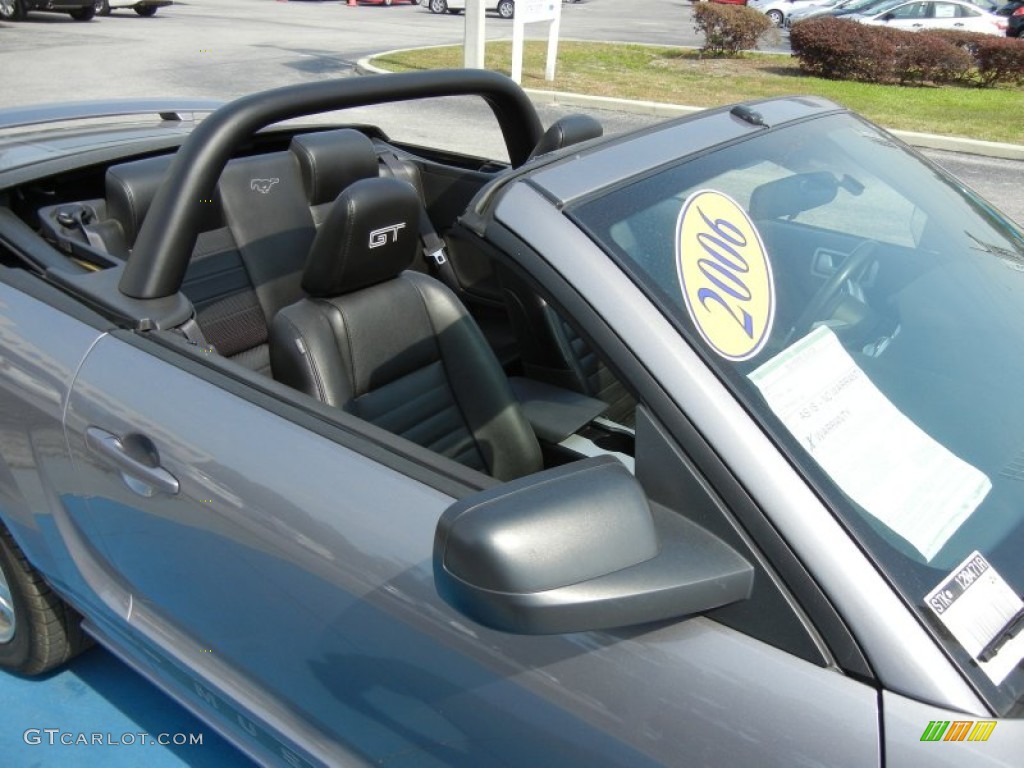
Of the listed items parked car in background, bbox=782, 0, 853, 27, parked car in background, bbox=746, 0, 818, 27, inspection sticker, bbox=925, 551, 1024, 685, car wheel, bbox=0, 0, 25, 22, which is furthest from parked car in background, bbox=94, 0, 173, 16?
inspection sticker, bbox=925, 551, 1024, 685

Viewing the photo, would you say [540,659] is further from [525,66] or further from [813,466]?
[525,66]

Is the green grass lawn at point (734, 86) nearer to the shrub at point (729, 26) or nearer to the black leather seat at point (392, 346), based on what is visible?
the shrub at point (729, 26)

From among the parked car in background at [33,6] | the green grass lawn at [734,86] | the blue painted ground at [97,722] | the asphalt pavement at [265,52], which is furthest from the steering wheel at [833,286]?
the parked car in background at [33,6]

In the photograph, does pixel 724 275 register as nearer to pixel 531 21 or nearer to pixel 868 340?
pixel 868 340

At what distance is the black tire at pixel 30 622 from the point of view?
2.27 meters

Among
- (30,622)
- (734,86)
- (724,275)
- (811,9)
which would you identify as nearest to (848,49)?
(734,86)

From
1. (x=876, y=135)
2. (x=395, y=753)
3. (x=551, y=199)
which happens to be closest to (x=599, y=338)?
(x=551, y=199)

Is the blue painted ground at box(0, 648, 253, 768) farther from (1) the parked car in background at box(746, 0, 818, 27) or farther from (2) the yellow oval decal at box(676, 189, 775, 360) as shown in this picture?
(1) the parked car in background at box(746, 0, 818, 27)

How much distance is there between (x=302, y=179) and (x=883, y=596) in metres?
2.84

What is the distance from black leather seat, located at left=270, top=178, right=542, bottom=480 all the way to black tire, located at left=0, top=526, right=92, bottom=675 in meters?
0.80

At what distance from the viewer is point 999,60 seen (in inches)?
531

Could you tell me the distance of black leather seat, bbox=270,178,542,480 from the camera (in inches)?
85.0

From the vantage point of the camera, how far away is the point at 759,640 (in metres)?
1.17

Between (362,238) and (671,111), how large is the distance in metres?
9.41
